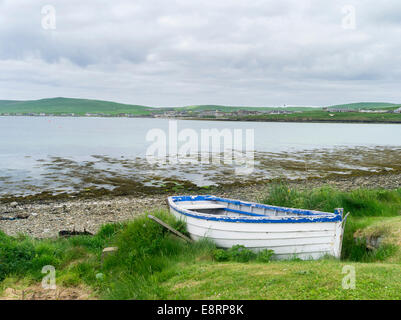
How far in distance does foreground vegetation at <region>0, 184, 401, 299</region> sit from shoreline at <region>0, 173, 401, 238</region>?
12.9ft

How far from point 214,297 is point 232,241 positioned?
148 inches

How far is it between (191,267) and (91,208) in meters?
13.5

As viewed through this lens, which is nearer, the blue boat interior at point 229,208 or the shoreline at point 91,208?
the blue boat interior at point 229,208

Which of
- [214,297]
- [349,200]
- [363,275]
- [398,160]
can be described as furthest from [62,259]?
[398,160]

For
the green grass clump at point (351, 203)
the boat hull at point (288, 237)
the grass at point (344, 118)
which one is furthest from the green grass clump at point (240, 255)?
the grass at point (344, 118)

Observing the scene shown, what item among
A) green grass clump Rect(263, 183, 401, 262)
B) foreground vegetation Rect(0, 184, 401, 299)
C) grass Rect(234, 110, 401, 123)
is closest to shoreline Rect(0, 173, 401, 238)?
foreground vegetation Rect(0, 184, 401, 299)

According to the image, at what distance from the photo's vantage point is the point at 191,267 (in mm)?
8930

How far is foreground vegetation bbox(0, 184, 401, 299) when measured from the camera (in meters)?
7.06

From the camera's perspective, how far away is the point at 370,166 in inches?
1515

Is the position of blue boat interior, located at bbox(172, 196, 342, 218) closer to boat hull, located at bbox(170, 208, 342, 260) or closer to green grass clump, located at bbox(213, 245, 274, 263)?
boat hull, located at bbox(170, 208, 342, 260)

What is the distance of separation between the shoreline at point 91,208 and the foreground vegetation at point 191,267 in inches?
155

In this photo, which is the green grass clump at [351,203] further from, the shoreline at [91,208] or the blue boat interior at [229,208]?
the shoreline at [91,208]

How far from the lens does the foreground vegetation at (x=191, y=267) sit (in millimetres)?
7059
